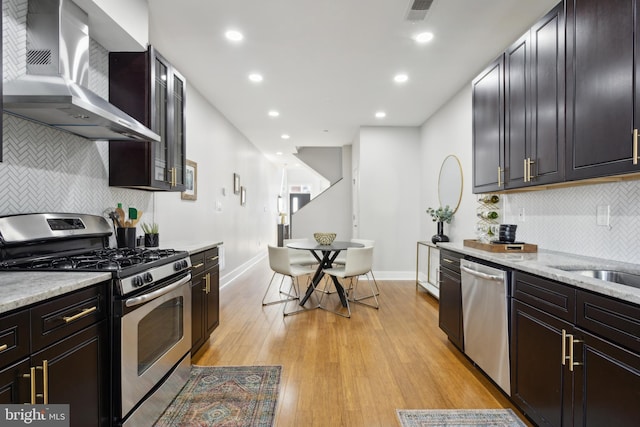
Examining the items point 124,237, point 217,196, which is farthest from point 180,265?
point 217,196

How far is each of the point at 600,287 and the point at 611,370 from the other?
0.32m

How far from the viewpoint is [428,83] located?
3.83m

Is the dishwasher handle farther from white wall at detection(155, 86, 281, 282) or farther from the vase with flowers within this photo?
white wall at detection(155, 86, 281, 282)

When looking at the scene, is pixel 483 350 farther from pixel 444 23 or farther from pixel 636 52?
pixel 444 23

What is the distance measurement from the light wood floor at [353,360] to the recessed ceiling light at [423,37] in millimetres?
2766

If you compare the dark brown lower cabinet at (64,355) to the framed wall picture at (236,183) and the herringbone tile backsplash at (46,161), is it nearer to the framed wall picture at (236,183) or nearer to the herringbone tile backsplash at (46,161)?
the herringbone tile backsplash at (46,161)

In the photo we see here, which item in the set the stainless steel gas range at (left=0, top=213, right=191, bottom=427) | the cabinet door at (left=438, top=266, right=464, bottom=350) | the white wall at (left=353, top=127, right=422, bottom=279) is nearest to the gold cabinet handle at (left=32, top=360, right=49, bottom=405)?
the stainless steel gas range at (left=0, top=213, right=191, bottom=427)

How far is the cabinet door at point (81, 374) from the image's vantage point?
1172mm

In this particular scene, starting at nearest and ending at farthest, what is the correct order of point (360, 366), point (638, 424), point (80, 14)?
point (638, 424), point (80, 14), point (360, 366)

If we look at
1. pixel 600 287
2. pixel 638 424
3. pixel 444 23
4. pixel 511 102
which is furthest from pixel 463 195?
pixel 638 424

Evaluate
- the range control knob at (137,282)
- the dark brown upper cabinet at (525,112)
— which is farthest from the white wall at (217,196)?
the dark brown upper cabinet at (525,112)

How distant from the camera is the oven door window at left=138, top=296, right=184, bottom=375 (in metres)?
1.68

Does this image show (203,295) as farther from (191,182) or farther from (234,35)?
(234,35)

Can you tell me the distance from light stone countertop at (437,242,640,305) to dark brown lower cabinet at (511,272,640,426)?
0.04 meters
